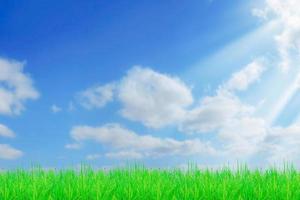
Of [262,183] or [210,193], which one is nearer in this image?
[210,193]

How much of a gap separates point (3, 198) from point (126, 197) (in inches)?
68.7

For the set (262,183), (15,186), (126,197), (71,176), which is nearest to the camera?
(126,197)

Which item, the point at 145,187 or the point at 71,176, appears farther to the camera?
the point at 71,176

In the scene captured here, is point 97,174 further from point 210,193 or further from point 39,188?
point 210,193

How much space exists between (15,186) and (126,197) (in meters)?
1.78

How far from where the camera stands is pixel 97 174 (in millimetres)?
10289

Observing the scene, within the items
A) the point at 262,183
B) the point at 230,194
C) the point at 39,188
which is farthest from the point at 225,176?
the point at 39,188

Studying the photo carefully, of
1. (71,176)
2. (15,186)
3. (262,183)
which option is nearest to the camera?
(15,186)

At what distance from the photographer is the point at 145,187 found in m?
8.16

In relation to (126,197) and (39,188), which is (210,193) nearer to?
(126,197)

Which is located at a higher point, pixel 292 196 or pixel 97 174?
pixel 97 174

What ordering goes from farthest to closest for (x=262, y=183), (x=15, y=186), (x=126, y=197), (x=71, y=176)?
(x=71, y=176), (x=262, y=183), (x=15, y=186), (x=126, y=197)

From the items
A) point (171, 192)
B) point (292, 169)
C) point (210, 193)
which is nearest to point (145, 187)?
point (171, 192)

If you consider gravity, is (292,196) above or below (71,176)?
below
